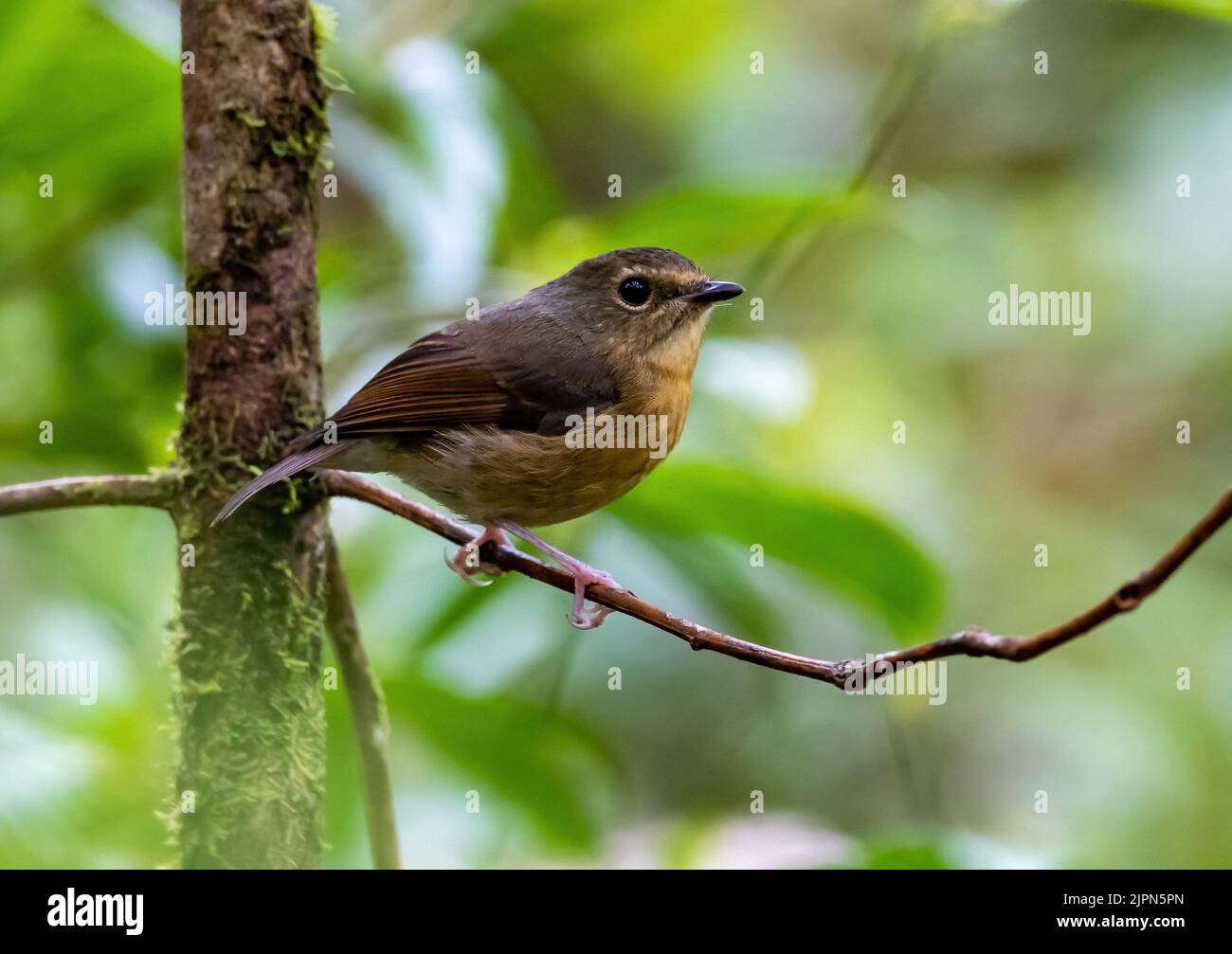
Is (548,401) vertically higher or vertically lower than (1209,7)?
lower

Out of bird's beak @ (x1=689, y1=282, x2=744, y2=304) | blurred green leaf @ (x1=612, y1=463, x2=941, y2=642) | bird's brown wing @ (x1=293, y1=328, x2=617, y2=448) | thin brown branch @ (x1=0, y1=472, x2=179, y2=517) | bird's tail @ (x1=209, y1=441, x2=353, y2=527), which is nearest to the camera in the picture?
thin brown branch @ (x1=0, y1=472, x2=179, y2=517)

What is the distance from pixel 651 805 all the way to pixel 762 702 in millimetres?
917

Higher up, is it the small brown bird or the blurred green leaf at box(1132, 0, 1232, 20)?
the blurred green leaf at box(1132, 0, 1232, 20)

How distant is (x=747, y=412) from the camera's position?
3922mm

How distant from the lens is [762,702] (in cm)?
421

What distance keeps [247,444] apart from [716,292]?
4.91 ft

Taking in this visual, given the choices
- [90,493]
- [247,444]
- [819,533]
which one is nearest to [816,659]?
[819,533]

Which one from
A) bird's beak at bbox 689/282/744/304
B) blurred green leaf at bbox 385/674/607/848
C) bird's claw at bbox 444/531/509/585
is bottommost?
blurred green leaf at bbox 385/674/607/848

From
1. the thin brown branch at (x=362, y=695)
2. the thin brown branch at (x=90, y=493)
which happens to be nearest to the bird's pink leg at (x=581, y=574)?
the thin brown branch at (x=362, y=695)

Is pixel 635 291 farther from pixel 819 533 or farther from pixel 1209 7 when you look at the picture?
pixel 1209 7

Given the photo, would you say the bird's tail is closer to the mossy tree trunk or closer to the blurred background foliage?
the mossy tree trunk

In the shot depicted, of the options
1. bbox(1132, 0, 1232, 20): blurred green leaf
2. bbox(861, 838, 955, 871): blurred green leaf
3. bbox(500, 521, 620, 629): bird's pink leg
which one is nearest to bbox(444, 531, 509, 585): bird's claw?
bbox(500, 521, 620, 629): bird's pink leg

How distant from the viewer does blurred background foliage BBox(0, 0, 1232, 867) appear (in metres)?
3.31

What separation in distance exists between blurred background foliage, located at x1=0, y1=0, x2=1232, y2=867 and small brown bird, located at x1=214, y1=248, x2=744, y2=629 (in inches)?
5.0
